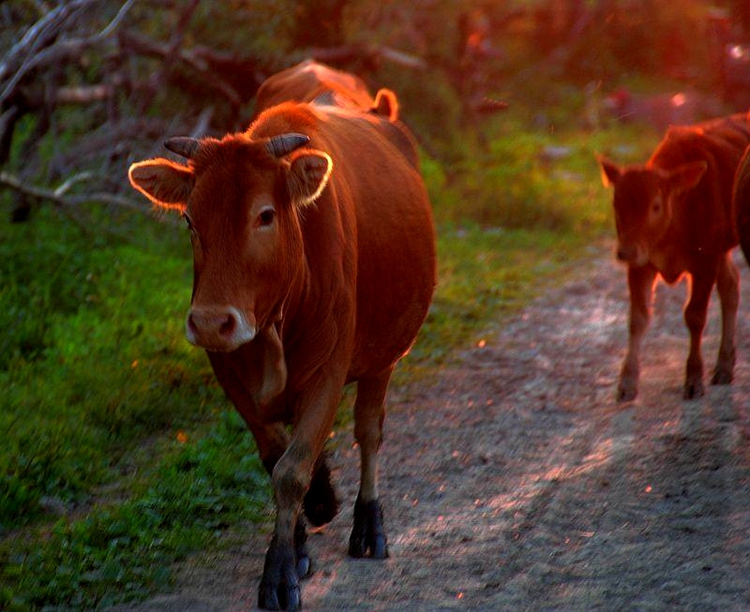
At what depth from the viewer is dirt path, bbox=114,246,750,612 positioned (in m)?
4.94

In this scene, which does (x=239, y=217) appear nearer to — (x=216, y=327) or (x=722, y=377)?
(x=216, y=327)

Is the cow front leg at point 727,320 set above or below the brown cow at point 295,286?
below

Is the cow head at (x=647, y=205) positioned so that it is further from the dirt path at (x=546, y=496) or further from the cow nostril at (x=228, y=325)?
the cow nostril at (x=228, y=325)

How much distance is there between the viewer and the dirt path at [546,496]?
494cm

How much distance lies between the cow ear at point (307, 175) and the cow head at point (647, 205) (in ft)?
11.9

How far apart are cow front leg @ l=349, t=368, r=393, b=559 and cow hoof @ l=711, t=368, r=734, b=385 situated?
2.91 meters

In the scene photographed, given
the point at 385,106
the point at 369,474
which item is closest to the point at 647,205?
the point at 385,106

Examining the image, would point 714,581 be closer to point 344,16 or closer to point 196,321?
point 196,321

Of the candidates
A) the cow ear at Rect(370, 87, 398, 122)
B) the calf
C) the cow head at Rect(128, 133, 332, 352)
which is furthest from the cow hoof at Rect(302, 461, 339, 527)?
the calf

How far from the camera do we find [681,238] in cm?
823

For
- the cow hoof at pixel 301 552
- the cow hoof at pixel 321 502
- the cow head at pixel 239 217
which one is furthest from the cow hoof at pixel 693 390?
the cow head at pixel 239 217

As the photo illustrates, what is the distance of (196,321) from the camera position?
14.8 ft

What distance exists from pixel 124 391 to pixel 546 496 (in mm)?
2673

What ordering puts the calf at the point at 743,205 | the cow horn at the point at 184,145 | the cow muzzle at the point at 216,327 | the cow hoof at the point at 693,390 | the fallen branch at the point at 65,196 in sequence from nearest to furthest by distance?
the cow muzzle at the point at 216,327 < the cow horn at the point at 184,145 < the calf at the point at 743,205 < the cow hoof at the point at 693,390 < the fallen branch at the point at 65,196
